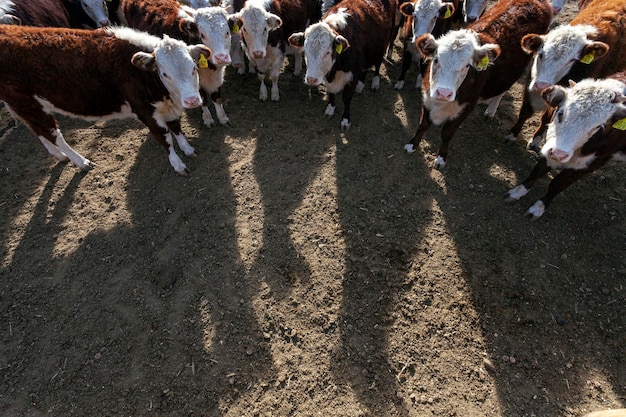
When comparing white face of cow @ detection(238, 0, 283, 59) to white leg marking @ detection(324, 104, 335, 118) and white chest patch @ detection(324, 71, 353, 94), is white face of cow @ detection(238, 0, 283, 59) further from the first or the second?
white leg marking @ detection(324, 104, 335, 118)

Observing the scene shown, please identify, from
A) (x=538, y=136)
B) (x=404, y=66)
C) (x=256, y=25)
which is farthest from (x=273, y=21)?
(x=538, y=136)

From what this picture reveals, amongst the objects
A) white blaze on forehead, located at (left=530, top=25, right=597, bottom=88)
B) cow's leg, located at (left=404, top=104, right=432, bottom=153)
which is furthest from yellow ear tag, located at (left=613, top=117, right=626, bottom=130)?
cow's leg, located at (left=404, top=104, right=432, bottom=153)

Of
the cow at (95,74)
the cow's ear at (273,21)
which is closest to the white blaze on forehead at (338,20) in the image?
the cow's ear at (273,21)

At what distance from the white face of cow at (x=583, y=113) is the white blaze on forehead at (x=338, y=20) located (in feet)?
10.6

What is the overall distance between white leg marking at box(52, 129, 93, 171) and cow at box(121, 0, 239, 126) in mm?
1905

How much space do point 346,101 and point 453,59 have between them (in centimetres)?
201

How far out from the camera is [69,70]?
4.34 m

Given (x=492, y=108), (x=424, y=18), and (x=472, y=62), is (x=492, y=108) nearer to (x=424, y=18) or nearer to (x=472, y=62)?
(x=424, y=18)

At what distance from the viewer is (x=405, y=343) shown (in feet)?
11.8

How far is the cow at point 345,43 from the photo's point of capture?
195 inches

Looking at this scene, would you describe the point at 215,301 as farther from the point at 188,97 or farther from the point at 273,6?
the point at 273,6

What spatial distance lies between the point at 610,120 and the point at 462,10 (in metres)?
4.77

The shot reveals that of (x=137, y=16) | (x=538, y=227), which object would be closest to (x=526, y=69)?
(x=538, y=227)

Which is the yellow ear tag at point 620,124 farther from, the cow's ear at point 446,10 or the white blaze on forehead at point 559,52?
Answer: the cow's ear at point 446,10
